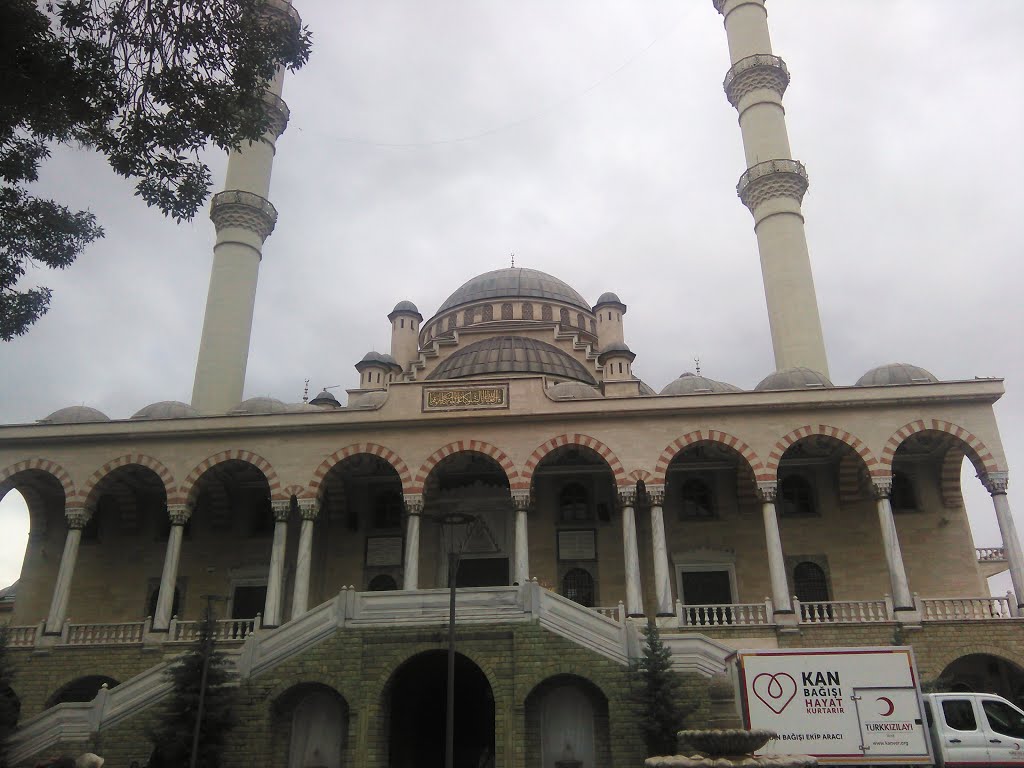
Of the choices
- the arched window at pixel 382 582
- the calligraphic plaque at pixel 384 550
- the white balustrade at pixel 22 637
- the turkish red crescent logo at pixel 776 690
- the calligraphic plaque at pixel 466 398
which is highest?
the calligraphic plaque at pixel 466 398

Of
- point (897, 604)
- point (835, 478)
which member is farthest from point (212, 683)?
point (835, 478)

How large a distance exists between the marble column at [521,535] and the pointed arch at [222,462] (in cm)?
566

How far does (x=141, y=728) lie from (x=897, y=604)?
14.6m

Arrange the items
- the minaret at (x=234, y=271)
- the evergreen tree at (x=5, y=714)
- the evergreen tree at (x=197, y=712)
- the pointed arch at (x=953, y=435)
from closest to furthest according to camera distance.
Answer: the evergreen tree at (x=197, y=712)
the evergreen tree at (x=5, y=714)
the pointed arch at (x=953, y=435)
the minaret at (x=234, y=271)

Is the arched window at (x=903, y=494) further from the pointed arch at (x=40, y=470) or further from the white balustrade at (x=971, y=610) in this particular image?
the pointed arch at (x=40, y=470)

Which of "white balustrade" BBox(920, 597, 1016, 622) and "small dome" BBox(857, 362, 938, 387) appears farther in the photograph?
"small dome" BBox(857, 362, 938, 387)

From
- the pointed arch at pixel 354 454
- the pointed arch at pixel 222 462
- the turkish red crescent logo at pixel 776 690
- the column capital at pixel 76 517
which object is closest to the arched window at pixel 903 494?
the turkish red crescent logo at pixel 776 690

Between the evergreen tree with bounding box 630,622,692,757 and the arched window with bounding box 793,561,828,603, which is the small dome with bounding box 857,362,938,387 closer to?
the arched window with bounding box 793,561,828,603

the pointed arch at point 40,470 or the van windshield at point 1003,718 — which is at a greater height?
the pointed arch at point 40,470

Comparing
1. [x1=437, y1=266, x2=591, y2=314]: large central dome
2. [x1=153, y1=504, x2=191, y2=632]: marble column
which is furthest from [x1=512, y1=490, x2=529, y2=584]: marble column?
[x1=437, y1=266, x2=591, y2=314]: large central dome

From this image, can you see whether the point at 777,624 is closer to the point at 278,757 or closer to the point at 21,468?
the point at 278,757

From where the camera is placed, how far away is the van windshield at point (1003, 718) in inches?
437

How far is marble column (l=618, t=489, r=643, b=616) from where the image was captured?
57.1ft

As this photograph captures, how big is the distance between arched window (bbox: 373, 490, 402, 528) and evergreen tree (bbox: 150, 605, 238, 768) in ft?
26.3
